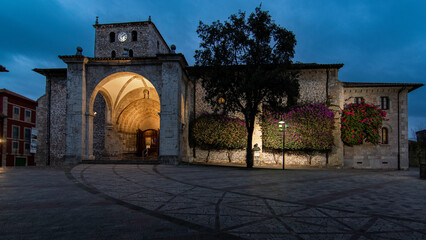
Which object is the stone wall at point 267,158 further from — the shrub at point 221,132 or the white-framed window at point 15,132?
the white-framed window at point 15,132

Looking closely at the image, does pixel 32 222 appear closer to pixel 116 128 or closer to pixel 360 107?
pixel 116 128

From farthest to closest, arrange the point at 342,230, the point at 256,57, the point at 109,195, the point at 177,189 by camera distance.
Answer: the point at 256,57
the point at 177,189
the point at 109,195
the point at 342,230

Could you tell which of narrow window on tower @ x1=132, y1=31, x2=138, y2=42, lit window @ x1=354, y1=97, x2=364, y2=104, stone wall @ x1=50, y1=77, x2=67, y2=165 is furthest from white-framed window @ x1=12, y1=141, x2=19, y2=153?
lit window @ x1=354, y1=97, x2=364, y2=104

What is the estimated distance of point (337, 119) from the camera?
18969mm

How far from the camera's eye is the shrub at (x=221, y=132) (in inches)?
734

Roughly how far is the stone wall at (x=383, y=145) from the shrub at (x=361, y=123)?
2.42ft

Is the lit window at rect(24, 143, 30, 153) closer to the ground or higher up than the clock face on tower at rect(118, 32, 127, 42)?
closer to the ground

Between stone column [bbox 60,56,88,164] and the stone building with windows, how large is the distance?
1989cm

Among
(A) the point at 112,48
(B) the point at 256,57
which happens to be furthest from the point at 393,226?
(A) the point at 112,48

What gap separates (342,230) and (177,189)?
165 inches

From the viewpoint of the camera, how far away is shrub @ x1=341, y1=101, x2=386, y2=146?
18919 mm

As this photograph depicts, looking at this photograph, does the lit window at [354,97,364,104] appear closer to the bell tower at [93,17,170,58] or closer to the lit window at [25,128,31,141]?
the bell tower at [93,17,170,58]

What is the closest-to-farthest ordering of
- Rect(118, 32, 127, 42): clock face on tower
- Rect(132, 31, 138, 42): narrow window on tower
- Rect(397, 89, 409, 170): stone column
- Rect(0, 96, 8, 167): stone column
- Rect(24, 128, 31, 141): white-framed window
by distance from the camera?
Rect(397, 89, 409, 170): stone column → Rect(0, 96, 8, 167): stone column → Rect(118, 32, 127, 42): clock face on tower → Rect(132, 31, 138, 42): narrow window on tower → Rect(24, 128, 31, 141): white-framed window

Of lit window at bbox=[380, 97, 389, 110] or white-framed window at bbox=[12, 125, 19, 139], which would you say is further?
white-framed window at bbox=[12, 125, 19, 139]
